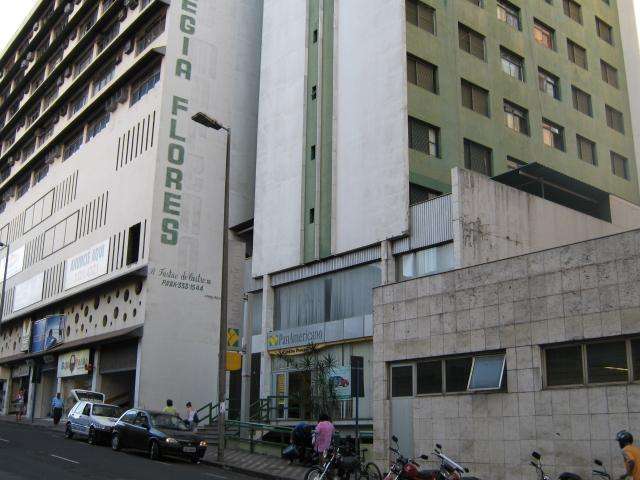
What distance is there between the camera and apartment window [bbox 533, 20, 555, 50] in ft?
125

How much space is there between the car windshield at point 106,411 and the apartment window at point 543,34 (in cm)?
2776

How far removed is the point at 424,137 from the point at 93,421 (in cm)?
1662

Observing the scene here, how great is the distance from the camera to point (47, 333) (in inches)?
1829

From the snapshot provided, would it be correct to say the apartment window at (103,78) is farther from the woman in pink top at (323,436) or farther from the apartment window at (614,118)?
the woman in pink top at (323,436)

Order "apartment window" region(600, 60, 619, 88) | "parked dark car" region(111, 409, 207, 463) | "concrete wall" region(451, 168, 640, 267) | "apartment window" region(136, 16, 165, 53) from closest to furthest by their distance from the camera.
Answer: "parked dark car" region(111, 409, 207, 463) < "concrete wall" region(451, 168, 640, 267) < "apartment window" region(136, 16, 165, 53) < "apartment window" region(600, 60, 619, 88)

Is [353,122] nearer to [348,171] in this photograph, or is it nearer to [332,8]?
[348,171]

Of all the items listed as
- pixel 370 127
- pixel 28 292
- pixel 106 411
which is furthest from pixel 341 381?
pixel 28 292

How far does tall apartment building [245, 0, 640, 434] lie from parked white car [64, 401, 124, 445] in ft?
23.5

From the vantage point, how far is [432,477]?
13.6 m

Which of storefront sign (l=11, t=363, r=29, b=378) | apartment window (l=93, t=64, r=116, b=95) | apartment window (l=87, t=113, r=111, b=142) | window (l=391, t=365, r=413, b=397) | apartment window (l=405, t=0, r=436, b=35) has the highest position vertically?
apartment window (l=93, t=64, r=116, b=95)

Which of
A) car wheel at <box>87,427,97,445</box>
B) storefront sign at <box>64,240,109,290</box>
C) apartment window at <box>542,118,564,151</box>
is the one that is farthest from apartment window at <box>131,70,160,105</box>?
car wheel at <box>87,427,97,445</box>

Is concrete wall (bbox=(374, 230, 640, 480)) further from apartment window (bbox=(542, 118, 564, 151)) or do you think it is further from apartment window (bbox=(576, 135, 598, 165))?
apartment window (bbox=(576, 135, 598, 165))

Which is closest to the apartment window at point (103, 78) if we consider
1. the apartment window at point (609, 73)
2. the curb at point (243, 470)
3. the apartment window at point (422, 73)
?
the apartment window at point (422, 73)

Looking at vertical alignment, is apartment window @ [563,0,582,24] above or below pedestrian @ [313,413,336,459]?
above
